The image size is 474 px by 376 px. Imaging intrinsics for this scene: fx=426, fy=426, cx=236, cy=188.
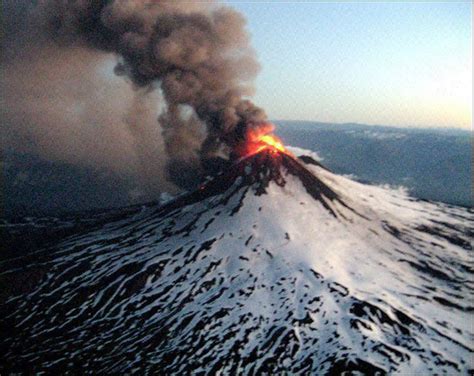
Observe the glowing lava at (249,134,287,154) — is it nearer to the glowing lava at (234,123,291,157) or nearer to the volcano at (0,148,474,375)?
the glowing lava at (234,123,291,157)

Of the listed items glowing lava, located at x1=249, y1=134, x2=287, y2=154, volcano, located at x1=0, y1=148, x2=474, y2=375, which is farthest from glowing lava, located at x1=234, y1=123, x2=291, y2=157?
volcano, located at x1=0, y1=148, x2=474, y2=375

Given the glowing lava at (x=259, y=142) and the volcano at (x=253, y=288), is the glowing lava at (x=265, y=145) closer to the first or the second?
the glowing lava at (x=259, y=142)

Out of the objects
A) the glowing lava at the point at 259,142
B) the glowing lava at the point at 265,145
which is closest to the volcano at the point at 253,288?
the glowing lava at the point at 265,145

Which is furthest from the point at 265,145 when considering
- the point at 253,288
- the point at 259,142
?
the point at 253,288

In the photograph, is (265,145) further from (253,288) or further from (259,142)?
(253,288)

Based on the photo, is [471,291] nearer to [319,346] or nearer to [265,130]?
[319,346]

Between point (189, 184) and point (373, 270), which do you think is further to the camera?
point (189, 184)

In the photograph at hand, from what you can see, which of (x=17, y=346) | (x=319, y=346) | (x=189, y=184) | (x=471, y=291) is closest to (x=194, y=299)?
(x=319, y=346)

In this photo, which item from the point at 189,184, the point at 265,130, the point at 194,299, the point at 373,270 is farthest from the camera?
the point at 189,184

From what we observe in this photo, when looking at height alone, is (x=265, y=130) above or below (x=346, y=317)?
above
